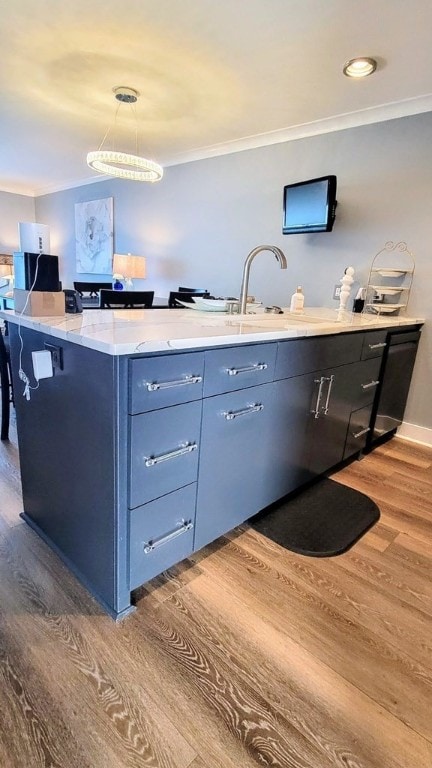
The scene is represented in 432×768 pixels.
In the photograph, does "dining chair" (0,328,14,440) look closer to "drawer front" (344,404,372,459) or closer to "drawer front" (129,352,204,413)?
"drawer front" (129,352,204,413)

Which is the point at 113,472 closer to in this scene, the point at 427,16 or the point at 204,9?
the point at 204,9

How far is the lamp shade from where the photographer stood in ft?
14.8

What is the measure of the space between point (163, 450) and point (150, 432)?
0.09m

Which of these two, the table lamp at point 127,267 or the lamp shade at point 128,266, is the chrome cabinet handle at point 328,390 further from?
the lamp shade at point 128,266

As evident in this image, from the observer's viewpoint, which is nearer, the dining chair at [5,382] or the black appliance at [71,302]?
the black appliance at [71,302]

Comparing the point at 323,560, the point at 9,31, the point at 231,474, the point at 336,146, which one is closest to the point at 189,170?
the point at 336,146

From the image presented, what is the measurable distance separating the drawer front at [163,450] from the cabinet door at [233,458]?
60 millimetres

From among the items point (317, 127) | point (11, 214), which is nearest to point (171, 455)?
point (317, 127)

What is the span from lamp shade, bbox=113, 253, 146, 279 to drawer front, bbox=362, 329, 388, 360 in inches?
128

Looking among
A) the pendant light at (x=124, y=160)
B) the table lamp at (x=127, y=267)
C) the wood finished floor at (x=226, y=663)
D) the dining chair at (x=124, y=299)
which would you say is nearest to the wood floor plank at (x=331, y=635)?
the wood finished floor at (x=226, y=663)

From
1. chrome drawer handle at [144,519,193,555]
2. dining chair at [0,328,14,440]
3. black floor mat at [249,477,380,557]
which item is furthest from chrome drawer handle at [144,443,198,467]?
dining chair at [0,328,14,440]

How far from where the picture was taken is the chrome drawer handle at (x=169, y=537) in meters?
1.21

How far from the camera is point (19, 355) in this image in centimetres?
145

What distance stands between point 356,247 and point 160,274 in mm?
2692
